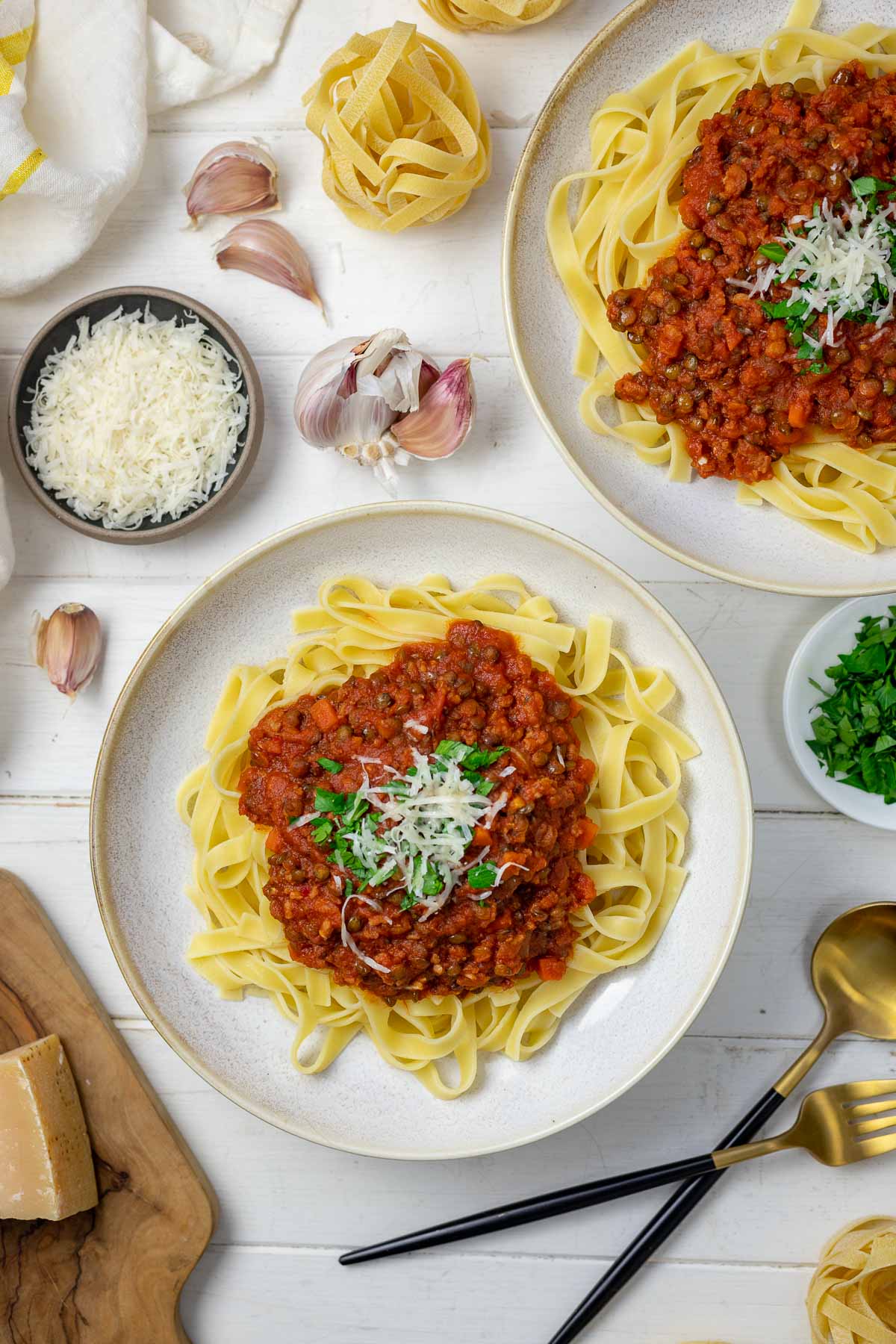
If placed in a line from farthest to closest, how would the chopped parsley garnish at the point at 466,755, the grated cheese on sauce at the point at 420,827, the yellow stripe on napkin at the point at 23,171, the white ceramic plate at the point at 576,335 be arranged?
1. the yellow stripe on napkin at the point at 23,171
2. the white ceramic plate at the point at 576,335
3. the chopped parsley garnish at the point at 466,755
4. the grated cheese on sauce at the point at 420,827

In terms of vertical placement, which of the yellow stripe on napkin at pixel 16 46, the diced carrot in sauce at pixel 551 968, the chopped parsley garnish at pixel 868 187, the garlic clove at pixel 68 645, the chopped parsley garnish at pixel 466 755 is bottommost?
the diced carrot in sauce at pixel 551 968

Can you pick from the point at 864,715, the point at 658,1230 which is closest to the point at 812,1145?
the point at 658,1230

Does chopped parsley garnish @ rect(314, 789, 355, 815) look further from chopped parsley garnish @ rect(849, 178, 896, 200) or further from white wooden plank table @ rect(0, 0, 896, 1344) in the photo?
chopped parsley garnish @ rect(849, 178, 896, 200)

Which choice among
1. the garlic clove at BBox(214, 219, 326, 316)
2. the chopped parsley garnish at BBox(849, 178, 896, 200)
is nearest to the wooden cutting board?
the garlic clove at BBox(214, 219, 326, 316)

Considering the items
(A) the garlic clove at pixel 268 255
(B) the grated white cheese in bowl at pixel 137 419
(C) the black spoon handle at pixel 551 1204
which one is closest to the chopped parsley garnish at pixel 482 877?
(C) the black spoon handle at pixel 551 1204

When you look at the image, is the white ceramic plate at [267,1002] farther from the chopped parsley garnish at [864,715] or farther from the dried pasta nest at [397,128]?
the dried pasta nest at [397,128]

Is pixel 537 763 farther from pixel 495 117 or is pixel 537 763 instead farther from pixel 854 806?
pixel 495 117

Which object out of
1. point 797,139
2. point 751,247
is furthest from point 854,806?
point 797,139

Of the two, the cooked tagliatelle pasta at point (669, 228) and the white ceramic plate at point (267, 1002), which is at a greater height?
the cooked tagliatelle pasta at point (669, 228)
